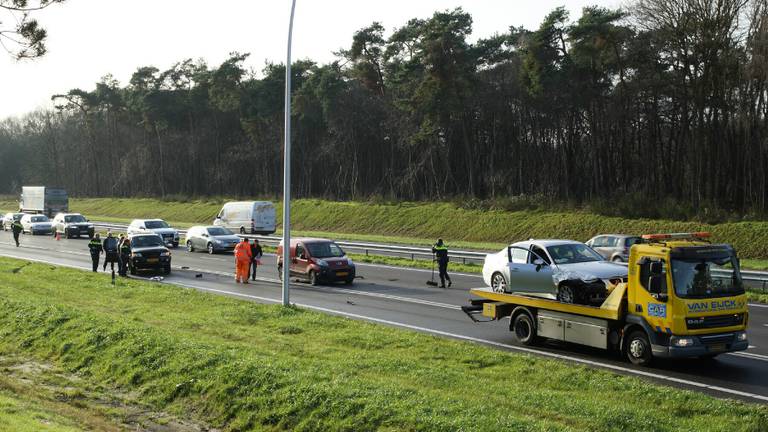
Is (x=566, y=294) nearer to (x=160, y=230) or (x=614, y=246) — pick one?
(x=614, y=246)

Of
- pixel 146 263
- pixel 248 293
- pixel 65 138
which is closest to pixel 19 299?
pixel 248 293

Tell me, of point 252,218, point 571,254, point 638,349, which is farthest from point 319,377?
point 252,218

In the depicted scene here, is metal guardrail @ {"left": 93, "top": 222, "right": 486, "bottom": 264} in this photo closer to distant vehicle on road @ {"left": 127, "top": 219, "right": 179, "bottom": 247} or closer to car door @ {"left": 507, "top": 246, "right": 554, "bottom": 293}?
distant vehicle on road @ {"left": 127, "top": 219, "right": 179, "bottom": 247}

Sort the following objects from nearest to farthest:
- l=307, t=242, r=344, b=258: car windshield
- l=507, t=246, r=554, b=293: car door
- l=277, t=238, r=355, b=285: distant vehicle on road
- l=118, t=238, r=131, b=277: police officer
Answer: l=507, t=246, r=554, b=293: car door < l=277, t=238, r=355, b=285: distant vehicle on road < l=307, t=242, r=344, b=258: car windshield < l=118, t=238, r=131, b=277: police officer

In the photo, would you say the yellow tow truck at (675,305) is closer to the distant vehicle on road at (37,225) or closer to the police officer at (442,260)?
the police officer at (442,260)

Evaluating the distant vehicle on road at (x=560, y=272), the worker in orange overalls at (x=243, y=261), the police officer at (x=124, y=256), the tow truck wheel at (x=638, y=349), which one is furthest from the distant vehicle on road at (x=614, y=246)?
the tow truck wheel at (x=638, y=349)

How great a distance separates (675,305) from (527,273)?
5112 millimetres

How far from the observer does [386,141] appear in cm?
7556

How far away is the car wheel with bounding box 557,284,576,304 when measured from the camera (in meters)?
15.6

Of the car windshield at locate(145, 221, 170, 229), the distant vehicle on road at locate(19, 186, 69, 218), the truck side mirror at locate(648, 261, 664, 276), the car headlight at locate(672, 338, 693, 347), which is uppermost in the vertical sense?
the distant vehicle on road at locate(19, 186, 69, 218)

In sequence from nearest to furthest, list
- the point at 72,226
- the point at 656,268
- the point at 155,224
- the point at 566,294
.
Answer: the point at 656,268, the point at 566,294, the point at 155,224, the point at 72,226

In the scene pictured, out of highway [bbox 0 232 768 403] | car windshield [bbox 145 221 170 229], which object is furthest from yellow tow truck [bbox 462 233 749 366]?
car windshield [bbox 145 221 170 229]

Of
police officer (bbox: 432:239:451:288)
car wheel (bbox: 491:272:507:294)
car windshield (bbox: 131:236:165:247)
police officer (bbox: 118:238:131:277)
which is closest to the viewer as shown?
car wheel (bbox: 491:272:507:294)

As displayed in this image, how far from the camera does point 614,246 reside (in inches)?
1309
